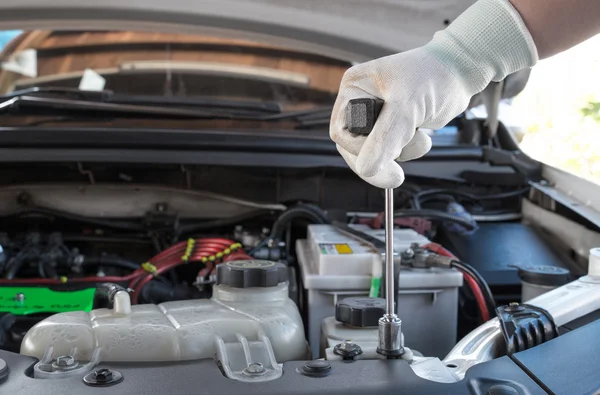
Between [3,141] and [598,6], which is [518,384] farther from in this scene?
[3,141]

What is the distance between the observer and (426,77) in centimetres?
89

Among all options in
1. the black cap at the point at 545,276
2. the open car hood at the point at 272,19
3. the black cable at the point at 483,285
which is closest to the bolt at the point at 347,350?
the black cable at the point at 483,285

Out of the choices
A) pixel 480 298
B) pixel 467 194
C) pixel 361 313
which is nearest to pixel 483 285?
pixel 480 298

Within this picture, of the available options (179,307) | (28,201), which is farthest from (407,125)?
(28,201)

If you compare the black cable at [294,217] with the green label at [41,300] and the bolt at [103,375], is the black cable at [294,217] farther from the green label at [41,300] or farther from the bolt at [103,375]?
the bolt at [103,375]

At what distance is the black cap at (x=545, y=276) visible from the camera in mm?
1220

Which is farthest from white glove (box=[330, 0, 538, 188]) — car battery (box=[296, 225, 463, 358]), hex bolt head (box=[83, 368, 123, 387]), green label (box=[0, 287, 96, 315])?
green label (box=[0, 287, 96, 315])

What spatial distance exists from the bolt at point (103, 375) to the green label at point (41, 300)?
49cm

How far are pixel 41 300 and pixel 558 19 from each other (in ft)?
3.71

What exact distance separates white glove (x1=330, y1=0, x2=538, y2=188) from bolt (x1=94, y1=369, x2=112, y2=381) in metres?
0.44

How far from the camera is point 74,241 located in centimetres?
164

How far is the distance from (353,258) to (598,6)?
61cm

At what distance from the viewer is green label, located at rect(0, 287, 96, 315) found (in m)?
1.27

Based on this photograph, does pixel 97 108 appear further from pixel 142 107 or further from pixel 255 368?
pixel 255 368
